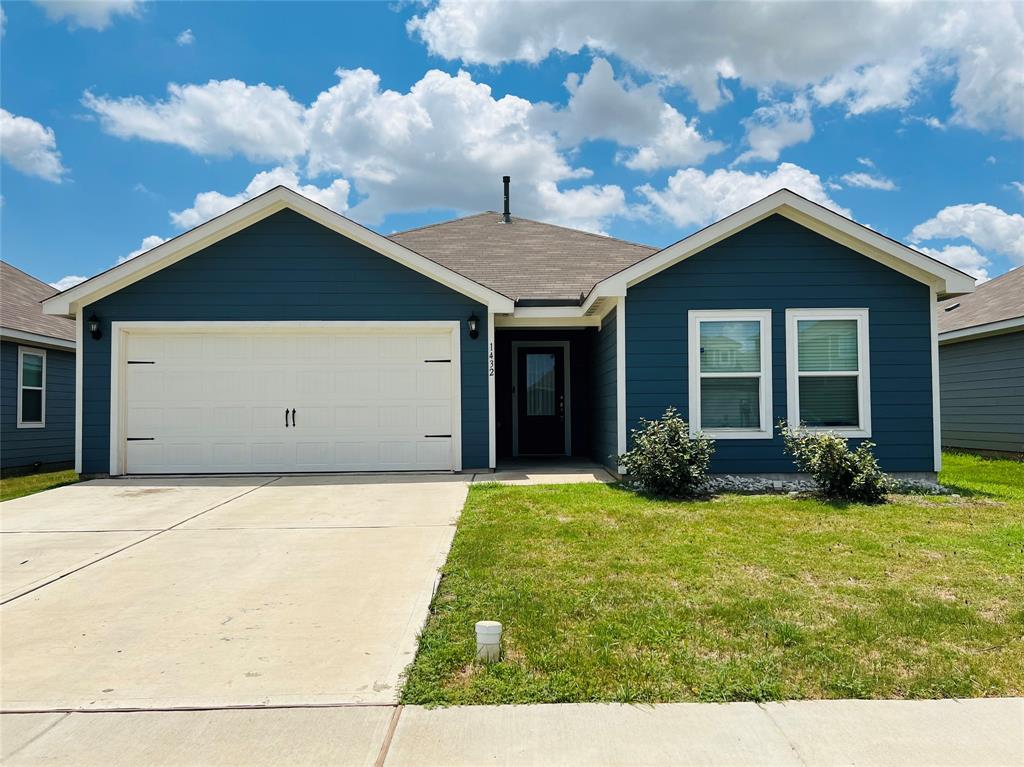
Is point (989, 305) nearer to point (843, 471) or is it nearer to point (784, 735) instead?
point (843, 471)

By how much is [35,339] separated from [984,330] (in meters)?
18.7

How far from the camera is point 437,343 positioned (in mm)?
10031

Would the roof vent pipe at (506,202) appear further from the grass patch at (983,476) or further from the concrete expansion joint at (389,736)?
the concrete expansion joint at (389,736)

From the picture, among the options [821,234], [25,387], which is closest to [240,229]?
[25,387]

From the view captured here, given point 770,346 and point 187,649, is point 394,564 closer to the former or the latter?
point 187,649

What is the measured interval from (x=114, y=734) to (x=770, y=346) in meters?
8.35

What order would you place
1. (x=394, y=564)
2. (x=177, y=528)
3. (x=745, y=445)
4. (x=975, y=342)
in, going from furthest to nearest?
(x=975, y=342) < (x=745, y=445) < (x=177, y=528) < (x=394, y=564)

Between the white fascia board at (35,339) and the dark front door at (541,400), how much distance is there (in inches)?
366

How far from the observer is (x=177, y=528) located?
20.6ft

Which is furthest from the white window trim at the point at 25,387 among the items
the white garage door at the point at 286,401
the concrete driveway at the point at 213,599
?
the concrete driveway at the point at 213,599

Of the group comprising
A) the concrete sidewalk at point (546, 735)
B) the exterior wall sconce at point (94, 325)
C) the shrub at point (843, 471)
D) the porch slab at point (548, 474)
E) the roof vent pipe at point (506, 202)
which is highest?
the roof vent pipe at point (506, 202)

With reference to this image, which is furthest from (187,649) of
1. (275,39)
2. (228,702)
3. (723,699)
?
(275,39)

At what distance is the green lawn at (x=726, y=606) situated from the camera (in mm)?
2939

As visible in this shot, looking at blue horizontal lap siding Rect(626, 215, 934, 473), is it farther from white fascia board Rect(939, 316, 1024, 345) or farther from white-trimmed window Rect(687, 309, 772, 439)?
white fascia board Rect(939, 316, 1024, 345)
